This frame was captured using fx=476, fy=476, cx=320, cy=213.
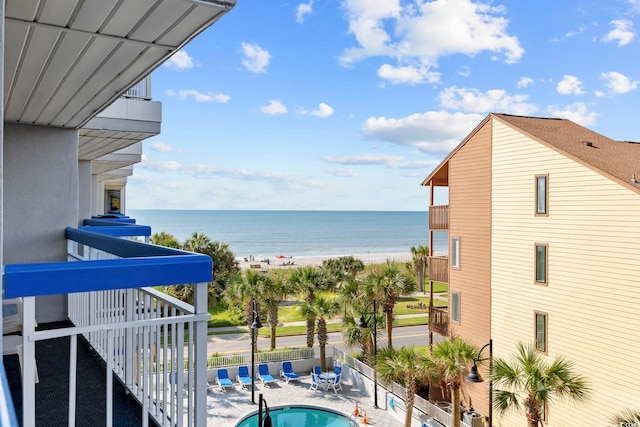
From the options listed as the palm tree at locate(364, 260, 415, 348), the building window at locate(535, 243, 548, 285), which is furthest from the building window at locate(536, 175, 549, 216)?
the palm tree at locate(364, 260, 415, 348)

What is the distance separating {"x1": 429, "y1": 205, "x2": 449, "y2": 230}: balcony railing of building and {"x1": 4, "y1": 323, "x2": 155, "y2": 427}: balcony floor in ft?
48.4

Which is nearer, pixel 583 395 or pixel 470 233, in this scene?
pixel 583 395

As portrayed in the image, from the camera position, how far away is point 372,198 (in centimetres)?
15000

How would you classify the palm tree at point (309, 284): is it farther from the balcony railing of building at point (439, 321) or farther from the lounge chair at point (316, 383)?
the balcony railing of building at point (439, 321)

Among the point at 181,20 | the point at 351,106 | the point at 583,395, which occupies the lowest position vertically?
the point at 583,395

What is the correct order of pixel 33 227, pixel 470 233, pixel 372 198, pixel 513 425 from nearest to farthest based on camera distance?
1. pixel 33 227
2. pixel 513 425
3. pixel 470 233
4. pixel 372 198

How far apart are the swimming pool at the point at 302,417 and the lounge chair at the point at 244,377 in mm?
2218

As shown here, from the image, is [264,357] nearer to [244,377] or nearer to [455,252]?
[244,377]

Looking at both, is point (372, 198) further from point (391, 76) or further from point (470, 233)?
point (470, 233)

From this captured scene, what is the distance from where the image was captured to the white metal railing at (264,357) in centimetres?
1983

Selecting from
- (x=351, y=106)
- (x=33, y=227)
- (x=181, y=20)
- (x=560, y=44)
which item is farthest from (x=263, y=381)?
(x=351, y=106)

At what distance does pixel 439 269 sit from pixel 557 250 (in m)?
5.48

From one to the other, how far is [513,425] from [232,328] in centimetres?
1827

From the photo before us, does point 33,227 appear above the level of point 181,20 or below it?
below
